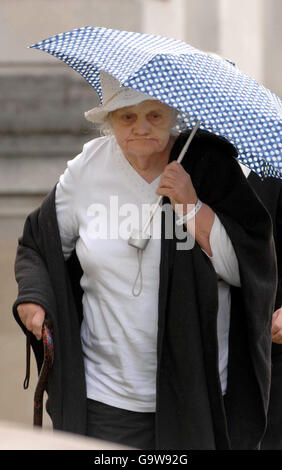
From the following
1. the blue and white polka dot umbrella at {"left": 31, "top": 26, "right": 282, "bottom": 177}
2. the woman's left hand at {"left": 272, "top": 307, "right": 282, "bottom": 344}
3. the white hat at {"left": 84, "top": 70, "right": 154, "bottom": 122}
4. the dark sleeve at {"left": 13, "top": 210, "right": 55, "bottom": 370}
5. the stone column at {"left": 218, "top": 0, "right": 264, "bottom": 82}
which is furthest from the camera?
the stone column at {"left": 218, "top": 0, "right": 264, "bottom": 82}

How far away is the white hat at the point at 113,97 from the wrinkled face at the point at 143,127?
0.03m

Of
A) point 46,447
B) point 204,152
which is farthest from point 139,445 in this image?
point 46,447

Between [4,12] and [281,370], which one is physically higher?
[4,12]

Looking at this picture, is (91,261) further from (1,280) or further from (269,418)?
(1,280)

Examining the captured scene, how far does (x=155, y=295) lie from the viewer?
A: 12.1ft

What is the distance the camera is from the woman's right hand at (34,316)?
3727mm

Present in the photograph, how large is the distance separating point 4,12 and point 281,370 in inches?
119

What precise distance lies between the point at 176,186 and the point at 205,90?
30 cm

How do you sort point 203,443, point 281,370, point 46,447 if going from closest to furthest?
point 46,447, point 203,443, point 281,370

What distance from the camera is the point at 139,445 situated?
381 cm

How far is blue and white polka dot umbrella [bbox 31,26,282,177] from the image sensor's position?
3498mm

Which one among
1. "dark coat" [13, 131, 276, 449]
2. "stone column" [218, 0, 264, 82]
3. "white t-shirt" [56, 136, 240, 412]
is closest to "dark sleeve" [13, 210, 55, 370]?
"dark coat" [13, 131, 276, 449]

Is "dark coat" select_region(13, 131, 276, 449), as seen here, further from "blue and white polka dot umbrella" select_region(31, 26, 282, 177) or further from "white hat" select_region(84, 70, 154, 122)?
"white hat" select_region(84, 70, 154, 122)

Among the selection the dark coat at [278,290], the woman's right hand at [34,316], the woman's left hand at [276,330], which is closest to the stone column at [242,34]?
the dark coat at [278,290]
